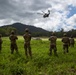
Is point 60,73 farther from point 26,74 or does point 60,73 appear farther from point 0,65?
point 0,65

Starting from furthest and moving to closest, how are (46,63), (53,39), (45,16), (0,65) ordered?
(45,16) → (53,39) → (46,63) → (0,65)

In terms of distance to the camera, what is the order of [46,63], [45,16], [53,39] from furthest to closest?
[45,16]
[53,39]
[46,63]

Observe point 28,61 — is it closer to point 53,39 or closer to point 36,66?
point 36,66

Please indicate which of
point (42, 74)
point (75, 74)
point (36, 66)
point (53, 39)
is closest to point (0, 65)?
point (36, 66)

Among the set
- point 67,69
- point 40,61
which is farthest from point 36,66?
point 67,69

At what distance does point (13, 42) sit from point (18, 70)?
10.2 m

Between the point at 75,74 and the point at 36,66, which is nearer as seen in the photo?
the point at 75,74

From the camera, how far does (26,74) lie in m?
15.9

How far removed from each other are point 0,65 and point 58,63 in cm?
457

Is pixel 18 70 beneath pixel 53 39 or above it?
beneath

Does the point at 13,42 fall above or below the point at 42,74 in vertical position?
above

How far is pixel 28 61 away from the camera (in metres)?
21.2

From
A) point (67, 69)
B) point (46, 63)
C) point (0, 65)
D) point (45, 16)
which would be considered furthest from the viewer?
point (45, 16)

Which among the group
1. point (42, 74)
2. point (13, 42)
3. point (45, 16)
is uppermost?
point (45, 16)
